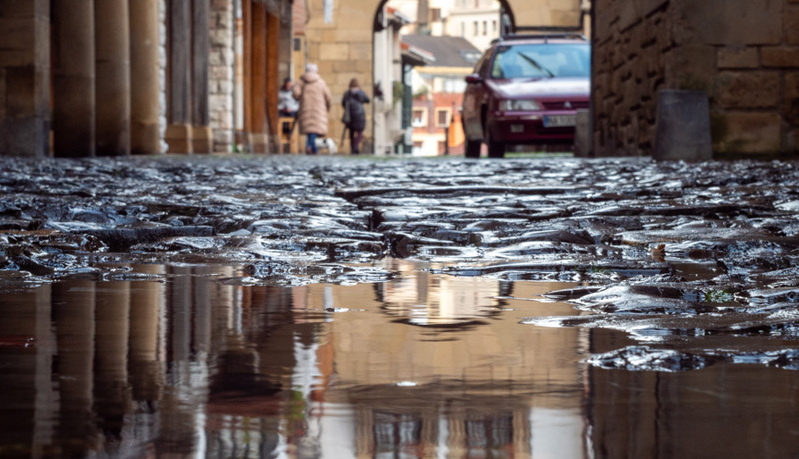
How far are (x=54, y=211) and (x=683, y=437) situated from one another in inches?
136

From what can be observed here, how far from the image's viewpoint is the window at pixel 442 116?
9306 centimetres

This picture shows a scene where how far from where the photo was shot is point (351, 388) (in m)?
1.29

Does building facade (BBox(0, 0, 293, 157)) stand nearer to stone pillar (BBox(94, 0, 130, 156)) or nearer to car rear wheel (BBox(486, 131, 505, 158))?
stone pillar (BBox(94, 0, 130, 156))

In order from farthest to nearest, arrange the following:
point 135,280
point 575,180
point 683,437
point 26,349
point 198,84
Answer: point 198,84 → point 575,180 → point 135,280 → point 26,349 → point 683,437

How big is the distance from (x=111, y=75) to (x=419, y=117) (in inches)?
3111

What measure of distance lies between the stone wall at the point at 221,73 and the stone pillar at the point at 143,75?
651 cm

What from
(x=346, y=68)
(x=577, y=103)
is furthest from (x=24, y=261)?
(x=346, y=68)

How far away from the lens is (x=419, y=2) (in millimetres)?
95438

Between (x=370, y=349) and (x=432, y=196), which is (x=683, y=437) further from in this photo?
(x=432, y=196)

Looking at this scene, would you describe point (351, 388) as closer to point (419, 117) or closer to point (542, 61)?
point (542, 61)

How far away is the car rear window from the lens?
16469 mm

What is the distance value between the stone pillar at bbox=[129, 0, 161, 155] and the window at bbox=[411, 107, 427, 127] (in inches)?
3018

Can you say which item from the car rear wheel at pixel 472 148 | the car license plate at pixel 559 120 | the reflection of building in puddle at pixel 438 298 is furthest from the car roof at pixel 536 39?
the reflection of building in puddle at pixel 438 298

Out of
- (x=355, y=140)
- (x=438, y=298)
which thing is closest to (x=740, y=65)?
(x=438, y=298)
